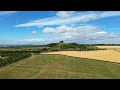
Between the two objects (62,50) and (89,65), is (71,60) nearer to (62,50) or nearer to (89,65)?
(89,65)

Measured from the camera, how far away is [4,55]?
21.7m
